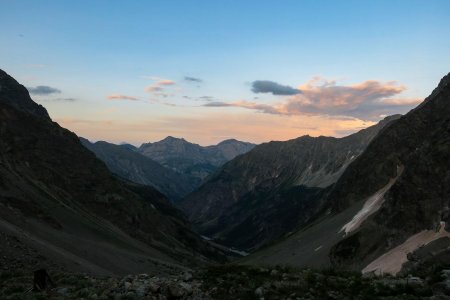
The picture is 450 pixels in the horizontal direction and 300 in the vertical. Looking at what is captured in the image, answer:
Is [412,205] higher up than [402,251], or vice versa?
[412,205]

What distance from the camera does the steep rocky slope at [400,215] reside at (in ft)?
169

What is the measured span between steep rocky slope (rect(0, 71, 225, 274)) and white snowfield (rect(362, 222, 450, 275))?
3195 cm

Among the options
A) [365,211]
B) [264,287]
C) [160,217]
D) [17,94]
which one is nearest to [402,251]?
[264,287]

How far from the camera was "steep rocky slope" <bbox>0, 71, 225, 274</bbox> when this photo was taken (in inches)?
2478

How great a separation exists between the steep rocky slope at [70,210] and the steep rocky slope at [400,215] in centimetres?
2930

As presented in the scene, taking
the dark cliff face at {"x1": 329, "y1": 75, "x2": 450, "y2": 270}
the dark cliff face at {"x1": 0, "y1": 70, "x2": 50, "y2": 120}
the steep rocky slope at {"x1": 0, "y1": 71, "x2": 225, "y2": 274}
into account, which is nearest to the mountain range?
the dark cliff face at {"x1": 329, "y1": 75, "x2": 450, "y2": 270}

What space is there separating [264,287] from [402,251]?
136 feet

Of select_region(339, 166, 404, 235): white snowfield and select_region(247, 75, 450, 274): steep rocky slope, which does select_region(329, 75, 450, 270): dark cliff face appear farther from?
select_region(339, 166, 404, 235): white snowfield

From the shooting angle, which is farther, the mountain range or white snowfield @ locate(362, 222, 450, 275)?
the mountain range

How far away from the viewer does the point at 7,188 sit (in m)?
79.8

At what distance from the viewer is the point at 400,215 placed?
2596 inches

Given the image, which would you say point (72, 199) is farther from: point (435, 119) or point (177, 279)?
point (177, 279)

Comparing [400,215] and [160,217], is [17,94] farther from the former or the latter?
[400,215]

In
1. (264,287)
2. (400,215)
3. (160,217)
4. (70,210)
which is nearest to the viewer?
(264,287)
